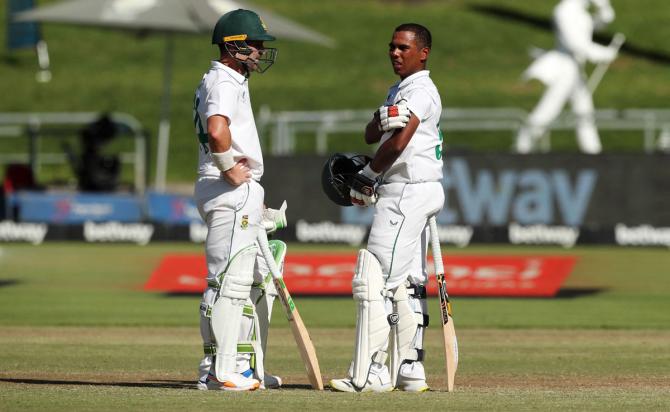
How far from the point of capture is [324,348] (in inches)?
406

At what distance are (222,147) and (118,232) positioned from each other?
1429cm

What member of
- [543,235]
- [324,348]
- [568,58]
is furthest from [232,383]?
[568,58]

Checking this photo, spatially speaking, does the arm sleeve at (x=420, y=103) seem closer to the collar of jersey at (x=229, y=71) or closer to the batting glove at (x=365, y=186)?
the batting glove at (x=365, y=186)

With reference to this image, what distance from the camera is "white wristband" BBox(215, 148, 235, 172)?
24.9 feet

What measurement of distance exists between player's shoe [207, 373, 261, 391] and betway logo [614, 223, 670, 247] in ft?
42.1

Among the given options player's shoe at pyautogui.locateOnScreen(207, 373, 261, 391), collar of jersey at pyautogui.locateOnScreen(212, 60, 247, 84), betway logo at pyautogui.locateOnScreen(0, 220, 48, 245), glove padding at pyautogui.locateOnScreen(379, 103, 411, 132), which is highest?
collar of jersey at pyautogui.locateOnScreen(212, 60, 247, 84)

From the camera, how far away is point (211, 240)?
7.80 m

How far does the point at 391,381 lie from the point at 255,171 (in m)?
1.38

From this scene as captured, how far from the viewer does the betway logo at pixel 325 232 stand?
20.7 meters

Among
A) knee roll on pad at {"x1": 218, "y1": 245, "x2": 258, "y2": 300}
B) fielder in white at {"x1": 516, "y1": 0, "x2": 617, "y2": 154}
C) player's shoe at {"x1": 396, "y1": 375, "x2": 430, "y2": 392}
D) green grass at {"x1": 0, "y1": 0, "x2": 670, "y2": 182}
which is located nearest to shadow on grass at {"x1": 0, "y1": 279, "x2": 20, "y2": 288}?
knee roll on pad at {"x1": 218, "y1": 245, "x2": 258, "y2": 300}

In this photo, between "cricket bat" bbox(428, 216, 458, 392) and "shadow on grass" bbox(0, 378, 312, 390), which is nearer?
"cricket bat" bbox(428, 216, 458, 392)

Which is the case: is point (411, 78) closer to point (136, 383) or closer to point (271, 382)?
point (271, 382)

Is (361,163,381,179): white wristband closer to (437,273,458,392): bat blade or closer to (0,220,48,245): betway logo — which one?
(437,273,458,392): bat blade

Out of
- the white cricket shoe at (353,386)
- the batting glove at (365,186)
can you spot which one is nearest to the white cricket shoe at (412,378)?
the white cricket shoe at (353,386)
